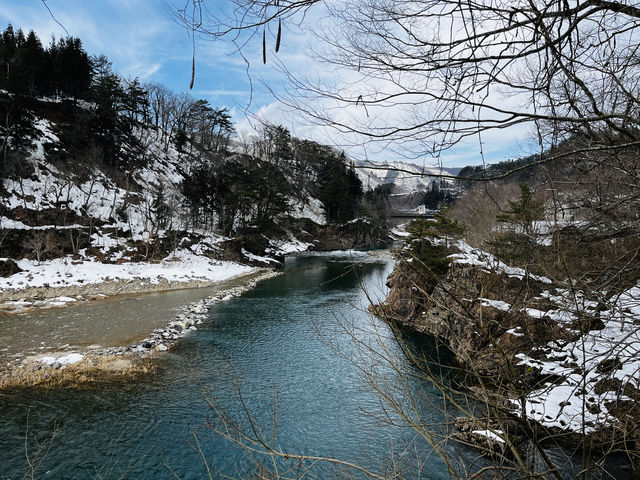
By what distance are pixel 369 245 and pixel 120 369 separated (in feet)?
143

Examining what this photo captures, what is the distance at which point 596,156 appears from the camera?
2648 millimetres

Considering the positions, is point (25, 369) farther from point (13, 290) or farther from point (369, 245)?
point (369, 245)

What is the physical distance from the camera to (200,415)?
296 inches

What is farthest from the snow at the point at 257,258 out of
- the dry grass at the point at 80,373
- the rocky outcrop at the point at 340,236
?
the dry grass at the point at 80,373

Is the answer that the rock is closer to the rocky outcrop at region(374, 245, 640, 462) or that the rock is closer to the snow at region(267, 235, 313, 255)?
the rocky outcrop at region(374, 245, 640, 462)

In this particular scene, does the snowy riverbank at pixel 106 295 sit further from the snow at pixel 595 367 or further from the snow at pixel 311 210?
the snow at pixel 311 210

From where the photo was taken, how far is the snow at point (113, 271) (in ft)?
61.0

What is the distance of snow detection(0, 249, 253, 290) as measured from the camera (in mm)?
18578

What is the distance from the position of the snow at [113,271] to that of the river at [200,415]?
998 cm

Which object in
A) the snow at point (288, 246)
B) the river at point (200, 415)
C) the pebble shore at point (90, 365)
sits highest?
the snow at point (288, 246)

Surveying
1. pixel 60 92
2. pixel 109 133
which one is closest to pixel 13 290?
pixel 109 133

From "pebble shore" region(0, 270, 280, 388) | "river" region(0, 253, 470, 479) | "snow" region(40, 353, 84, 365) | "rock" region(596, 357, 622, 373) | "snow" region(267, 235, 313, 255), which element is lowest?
"river" region(0, 253, 470, 479)

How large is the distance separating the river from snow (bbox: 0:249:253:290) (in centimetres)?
998

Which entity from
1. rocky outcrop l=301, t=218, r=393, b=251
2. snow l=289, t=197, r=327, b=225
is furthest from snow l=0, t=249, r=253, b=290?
snow l=289, t=197, r=327, b=225
